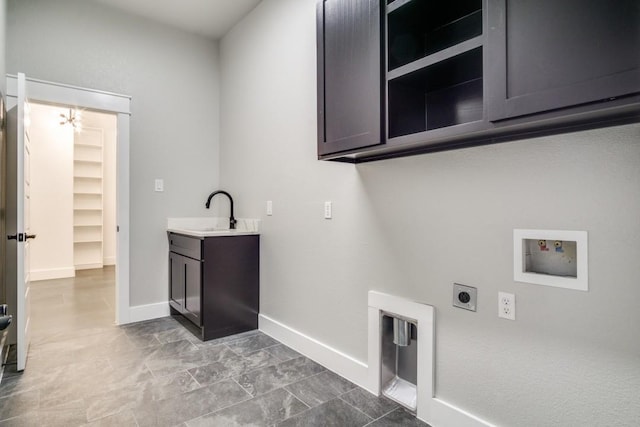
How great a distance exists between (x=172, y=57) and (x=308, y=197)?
7.22ft

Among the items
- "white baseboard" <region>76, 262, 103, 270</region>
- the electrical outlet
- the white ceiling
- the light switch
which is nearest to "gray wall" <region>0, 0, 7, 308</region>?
the white ceiling

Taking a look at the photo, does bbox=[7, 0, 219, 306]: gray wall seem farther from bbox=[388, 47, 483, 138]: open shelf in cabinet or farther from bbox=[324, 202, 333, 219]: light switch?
bbox=[388, 47, 483, 138]: open shelf in cabinet

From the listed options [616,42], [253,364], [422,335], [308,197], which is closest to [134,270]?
[253,364]

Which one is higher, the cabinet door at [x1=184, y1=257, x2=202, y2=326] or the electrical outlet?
the electrical outlet

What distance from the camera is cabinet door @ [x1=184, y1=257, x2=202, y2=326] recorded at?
110 inches

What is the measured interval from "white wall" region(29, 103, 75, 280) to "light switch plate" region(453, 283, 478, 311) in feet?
19.3

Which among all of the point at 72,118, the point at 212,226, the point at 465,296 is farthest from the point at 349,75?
the point at 72,118

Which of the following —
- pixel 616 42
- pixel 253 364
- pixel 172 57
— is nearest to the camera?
pixel 616 42

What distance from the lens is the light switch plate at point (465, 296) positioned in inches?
61.4

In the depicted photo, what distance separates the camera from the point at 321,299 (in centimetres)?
243

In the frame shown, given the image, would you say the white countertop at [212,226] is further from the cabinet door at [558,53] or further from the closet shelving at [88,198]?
the closet shelving at [88,198]

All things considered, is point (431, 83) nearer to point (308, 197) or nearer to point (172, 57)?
point (308, 197)

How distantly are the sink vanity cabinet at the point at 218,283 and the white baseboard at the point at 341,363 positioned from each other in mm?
223

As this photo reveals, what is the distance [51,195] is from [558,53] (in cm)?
648
